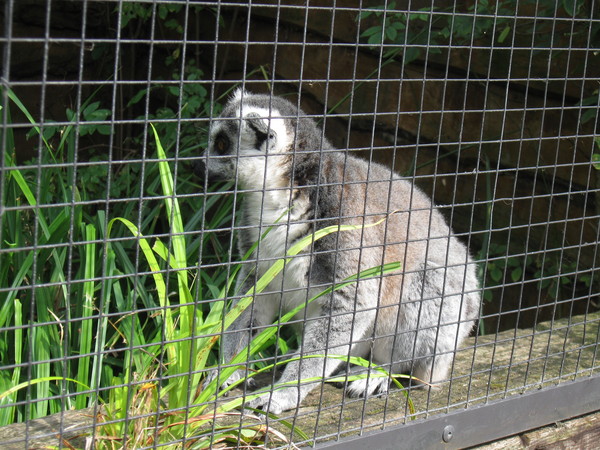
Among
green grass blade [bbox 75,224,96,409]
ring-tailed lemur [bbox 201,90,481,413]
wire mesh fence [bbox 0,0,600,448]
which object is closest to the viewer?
wire mesh fence [bbox 0,0,600,448]

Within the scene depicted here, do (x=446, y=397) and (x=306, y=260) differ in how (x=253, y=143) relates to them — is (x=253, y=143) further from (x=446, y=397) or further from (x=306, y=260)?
(x=446, y=397)

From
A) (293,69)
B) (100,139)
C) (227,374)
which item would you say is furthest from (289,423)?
(100,139)

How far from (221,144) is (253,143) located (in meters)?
0.23

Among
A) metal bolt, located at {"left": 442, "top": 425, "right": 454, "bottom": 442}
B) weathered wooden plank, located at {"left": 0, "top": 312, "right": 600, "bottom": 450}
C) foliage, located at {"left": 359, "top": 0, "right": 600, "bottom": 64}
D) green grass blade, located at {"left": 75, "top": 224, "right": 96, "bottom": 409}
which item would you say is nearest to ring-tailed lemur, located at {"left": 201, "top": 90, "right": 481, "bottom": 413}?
weathered wooden plank, located at {"left": 0, "top": 312, "right": 600, "bottom": 450}

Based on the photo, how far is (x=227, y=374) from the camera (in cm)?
263

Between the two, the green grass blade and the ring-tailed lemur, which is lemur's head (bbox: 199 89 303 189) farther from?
the green grass blade

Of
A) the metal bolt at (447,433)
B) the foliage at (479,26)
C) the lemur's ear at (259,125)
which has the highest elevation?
the foliage at (479,26)

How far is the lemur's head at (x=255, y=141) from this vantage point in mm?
3270

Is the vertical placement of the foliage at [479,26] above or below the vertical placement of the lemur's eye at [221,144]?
above

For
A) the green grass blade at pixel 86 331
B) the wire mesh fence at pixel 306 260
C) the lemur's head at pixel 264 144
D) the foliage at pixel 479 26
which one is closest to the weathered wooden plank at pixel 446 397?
the wire mesh fence at pixel 306 260

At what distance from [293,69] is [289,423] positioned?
12.8 ft

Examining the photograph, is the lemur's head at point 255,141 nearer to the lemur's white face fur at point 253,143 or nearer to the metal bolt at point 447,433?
the lemur's white face fur at point 253,143

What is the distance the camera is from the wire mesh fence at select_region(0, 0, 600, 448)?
2273mm

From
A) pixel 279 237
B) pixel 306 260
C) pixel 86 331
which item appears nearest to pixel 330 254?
pixel 306 260
